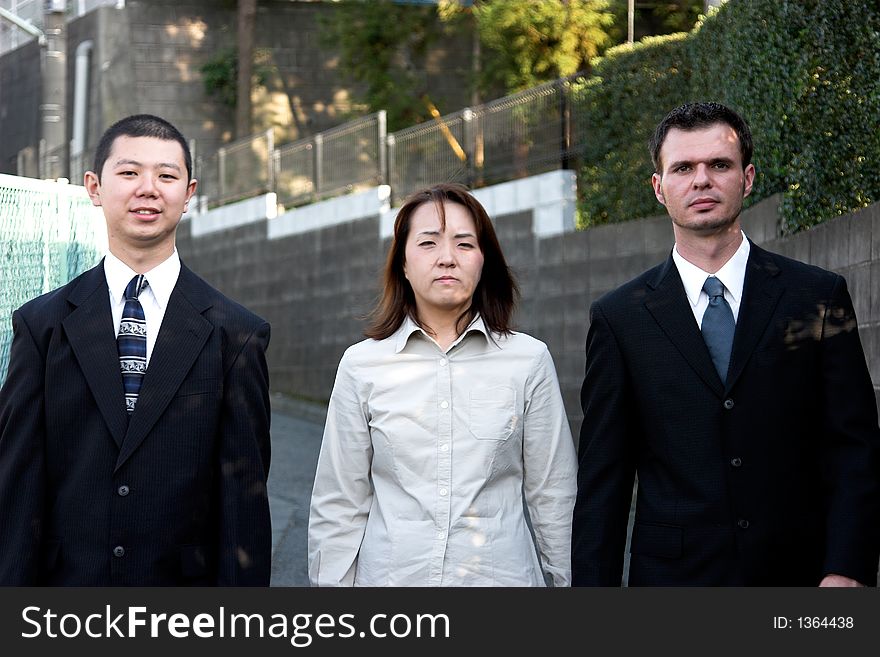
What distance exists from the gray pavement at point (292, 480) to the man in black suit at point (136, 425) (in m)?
3.70

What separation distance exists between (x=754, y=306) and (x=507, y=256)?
29.9 ft

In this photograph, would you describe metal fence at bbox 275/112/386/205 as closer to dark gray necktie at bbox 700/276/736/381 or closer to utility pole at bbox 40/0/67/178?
utility pole at bbox 40/0/67/178

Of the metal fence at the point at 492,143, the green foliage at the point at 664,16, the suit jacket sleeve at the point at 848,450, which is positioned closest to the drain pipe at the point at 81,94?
the green foliage at the point at 664,16

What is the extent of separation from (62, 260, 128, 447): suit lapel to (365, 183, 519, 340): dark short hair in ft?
2.67

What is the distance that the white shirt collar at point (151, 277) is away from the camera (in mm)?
3898

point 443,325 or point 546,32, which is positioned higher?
point 546,32

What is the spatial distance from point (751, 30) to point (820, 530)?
5644mm

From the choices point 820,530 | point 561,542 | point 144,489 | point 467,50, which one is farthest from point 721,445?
point 467,50

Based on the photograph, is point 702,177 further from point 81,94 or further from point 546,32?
point 81,94

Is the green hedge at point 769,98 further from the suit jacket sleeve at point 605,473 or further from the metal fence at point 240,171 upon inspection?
the metal fence at point 240,171

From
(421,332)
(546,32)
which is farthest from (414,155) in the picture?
(421,332)

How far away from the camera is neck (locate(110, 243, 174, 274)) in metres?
3.94

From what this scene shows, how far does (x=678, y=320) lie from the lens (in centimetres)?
384

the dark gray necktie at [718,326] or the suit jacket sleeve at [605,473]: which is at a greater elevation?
the dark gray necktie at [718,326]
